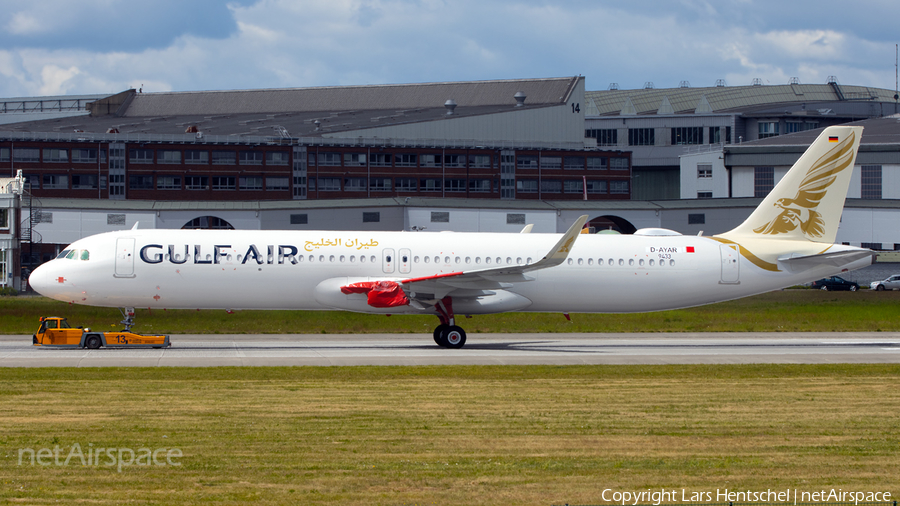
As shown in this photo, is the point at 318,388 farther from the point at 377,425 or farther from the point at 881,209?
the point at 881,209

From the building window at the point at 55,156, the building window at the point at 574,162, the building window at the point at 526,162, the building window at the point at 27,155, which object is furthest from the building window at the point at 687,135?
the building window at the point at 27,155

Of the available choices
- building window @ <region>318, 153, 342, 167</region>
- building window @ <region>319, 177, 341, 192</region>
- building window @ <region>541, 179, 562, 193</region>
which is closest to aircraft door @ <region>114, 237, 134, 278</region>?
building window @ <region>319, 177, 341, 192</region>

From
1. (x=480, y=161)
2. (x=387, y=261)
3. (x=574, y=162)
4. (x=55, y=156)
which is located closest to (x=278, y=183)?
(x=480, y=161)

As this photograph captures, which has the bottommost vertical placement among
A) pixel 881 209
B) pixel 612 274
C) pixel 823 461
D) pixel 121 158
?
pixel 823 461

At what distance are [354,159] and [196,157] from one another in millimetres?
20196

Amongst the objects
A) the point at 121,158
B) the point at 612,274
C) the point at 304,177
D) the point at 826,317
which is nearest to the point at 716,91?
the point at 304,177

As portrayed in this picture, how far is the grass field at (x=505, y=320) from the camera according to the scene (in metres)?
40.9

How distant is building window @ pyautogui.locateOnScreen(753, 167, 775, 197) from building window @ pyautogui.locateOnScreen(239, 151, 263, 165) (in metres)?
60.4

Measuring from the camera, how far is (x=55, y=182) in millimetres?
113125

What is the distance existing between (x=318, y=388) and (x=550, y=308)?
15471mm

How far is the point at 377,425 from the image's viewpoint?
17125 millimetres

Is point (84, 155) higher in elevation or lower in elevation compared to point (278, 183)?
higher

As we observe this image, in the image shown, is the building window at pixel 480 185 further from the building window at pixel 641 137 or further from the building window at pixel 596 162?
the building window at pixel 641 137

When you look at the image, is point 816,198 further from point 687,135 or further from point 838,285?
point 687,135
